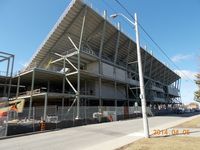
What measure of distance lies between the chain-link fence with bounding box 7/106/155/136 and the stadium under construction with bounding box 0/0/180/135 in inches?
15.9

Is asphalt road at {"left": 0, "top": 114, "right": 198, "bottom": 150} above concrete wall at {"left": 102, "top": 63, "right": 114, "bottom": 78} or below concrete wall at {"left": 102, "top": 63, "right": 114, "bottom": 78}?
below

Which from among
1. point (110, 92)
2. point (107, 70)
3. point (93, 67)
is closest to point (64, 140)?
point (93, 67)

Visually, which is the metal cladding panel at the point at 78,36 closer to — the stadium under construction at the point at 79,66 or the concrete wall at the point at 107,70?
the stadium under construction at the point at 79,66

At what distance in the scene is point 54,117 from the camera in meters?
23.3

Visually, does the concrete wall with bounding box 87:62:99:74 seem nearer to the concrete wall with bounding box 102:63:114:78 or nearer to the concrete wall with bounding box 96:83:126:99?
the concrete wall with bounding box 102:63:114:78

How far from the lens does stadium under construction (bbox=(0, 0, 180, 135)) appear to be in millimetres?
32094

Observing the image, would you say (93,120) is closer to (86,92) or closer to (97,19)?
(86,92)

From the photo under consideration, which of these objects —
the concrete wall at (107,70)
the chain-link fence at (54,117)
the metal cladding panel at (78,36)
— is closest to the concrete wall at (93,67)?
the concrete wall at (107,70)

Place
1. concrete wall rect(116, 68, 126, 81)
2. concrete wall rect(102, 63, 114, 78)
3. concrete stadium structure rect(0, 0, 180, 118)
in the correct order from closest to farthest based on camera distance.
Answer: concrete stadium structure rect(0, 0, 180, 118), concrete wall rect(102, 63, 114, 78), concrete wall rect(116, 68, 126, 81)

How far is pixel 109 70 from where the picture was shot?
4119 cm

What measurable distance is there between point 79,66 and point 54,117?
1157cm

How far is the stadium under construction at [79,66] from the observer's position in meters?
32.1

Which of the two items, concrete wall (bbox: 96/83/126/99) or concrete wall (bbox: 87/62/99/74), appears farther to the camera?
concrete wall (bbox: 96/83/126/99)

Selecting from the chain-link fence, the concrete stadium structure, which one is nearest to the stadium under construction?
the concrete stadium structure
